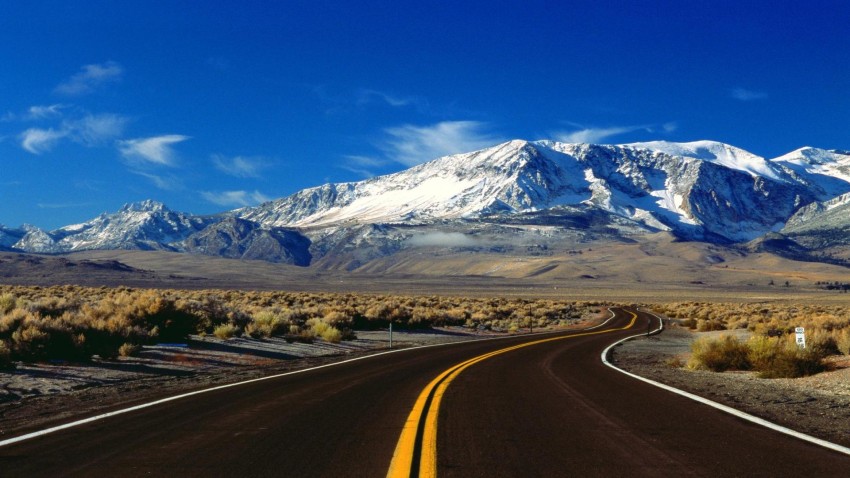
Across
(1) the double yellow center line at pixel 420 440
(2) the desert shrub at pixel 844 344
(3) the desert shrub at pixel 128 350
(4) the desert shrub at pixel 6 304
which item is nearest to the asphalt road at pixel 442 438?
(1) the double yellow center line at pixel 420 440

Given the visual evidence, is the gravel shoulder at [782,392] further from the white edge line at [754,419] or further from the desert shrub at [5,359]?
the desert shrub at [5,359]

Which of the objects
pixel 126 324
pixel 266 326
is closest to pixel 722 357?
pixel 266 326

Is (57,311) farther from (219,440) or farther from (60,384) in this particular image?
(219,440)

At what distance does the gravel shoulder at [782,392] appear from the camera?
28.5 ft

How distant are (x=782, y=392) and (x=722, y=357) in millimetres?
5399

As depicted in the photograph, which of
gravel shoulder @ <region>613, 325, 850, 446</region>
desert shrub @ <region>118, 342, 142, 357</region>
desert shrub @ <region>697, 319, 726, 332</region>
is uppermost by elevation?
desert shrub @ <region>118, 342, 142, 357</region>

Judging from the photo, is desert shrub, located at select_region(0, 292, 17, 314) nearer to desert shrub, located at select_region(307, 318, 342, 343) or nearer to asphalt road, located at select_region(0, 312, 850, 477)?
asphalt road, located at select_region(0, 312, 850, 477)

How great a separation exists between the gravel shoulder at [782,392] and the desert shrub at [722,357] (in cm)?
50

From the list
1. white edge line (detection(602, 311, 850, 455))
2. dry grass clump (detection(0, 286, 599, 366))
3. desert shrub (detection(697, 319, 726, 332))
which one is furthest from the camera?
desert shrub (detection(697, 319, 726, 332))

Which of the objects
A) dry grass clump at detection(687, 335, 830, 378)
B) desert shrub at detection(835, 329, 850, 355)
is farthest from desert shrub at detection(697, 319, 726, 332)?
dry grass clump at detection(687, 335, 830, 378)

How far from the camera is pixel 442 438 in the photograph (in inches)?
303

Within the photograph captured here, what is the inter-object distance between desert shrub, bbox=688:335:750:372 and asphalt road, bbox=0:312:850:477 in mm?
5740

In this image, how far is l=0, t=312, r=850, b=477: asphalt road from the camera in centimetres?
632

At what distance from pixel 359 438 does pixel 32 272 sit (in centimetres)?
17142
